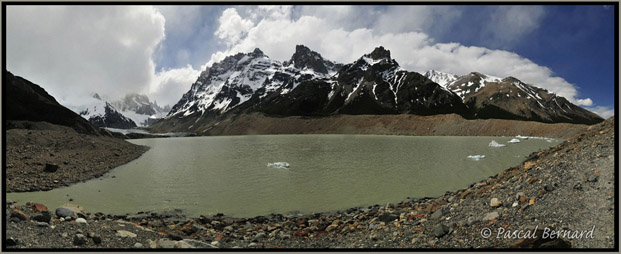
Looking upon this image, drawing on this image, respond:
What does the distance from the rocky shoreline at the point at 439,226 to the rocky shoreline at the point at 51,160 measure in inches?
572

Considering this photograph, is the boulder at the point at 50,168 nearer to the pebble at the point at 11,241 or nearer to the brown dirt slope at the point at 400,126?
the pebble at the point at 11,241

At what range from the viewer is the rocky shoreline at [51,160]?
22.2 m

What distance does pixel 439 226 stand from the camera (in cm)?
897

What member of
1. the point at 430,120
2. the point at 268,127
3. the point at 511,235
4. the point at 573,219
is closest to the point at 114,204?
the point at 511,235

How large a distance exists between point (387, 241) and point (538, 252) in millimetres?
4404

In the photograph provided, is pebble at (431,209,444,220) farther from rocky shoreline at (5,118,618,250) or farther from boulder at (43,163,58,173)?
boulder at (43,163,58,173)

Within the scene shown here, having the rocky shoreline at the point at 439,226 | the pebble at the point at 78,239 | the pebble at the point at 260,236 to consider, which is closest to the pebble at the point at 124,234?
the rocky shoreline at the point at 439,226

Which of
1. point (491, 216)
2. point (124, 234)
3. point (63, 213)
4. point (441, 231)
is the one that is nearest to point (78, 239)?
point (124, 234)

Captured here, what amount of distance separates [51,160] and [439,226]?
35.7 metres

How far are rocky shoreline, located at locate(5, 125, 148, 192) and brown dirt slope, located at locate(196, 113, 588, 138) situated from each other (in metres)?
122

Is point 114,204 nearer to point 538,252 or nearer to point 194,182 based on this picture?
point 194,182

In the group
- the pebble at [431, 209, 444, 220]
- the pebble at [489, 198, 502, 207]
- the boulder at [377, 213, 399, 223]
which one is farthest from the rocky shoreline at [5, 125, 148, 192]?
the pebble at [489, 198, 502, 207]

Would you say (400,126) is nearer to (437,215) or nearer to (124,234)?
(437,215)

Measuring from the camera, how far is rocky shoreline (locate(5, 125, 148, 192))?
2217cm
